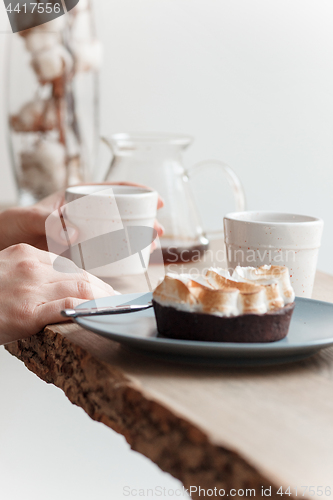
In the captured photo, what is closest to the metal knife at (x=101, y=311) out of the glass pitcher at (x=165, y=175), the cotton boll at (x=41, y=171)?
the glass pitcher at (x=165, y=175)

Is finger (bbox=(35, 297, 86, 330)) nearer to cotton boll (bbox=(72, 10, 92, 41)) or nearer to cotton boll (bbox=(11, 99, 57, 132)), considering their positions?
cotton boll (bbox=(11, 99, 57, 132))

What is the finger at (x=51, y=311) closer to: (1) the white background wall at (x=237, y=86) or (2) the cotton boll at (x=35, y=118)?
(2) the cotton boll at (x=35, y=118)

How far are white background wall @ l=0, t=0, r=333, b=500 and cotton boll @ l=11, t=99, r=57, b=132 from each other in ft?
1.69

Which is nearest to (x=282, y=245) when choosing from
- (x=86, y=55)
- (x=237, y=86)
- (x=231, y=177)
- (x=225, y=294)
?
(x=225, y=294)

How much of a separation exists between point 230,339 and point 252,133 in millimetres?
1548

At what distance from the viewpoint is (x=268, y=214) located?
0.64 meters

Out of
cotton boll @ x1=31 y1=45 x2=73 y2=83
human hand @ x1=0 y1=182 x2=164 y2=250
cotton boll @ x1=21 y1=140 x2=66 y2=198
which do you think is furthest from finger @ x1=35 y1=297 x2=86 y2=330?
cotton boll @ x1=31 y1=45 x2=73 y2=83

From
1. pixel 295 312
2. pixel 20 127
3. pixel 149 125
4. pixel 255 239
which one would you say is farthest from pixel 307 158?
pixel 295 312

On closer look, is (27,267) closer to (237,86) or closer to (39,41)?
(39,41)

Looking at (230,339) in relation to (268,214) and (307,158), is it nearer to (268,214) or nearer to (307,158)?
(268,214)

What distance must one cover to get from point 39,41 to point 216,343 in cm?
99

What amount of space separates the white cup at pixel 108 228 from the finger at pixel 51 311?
204mm

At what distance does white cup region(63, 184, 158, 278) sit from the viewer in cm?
69

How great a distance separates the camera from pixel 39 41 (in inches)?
44.6
